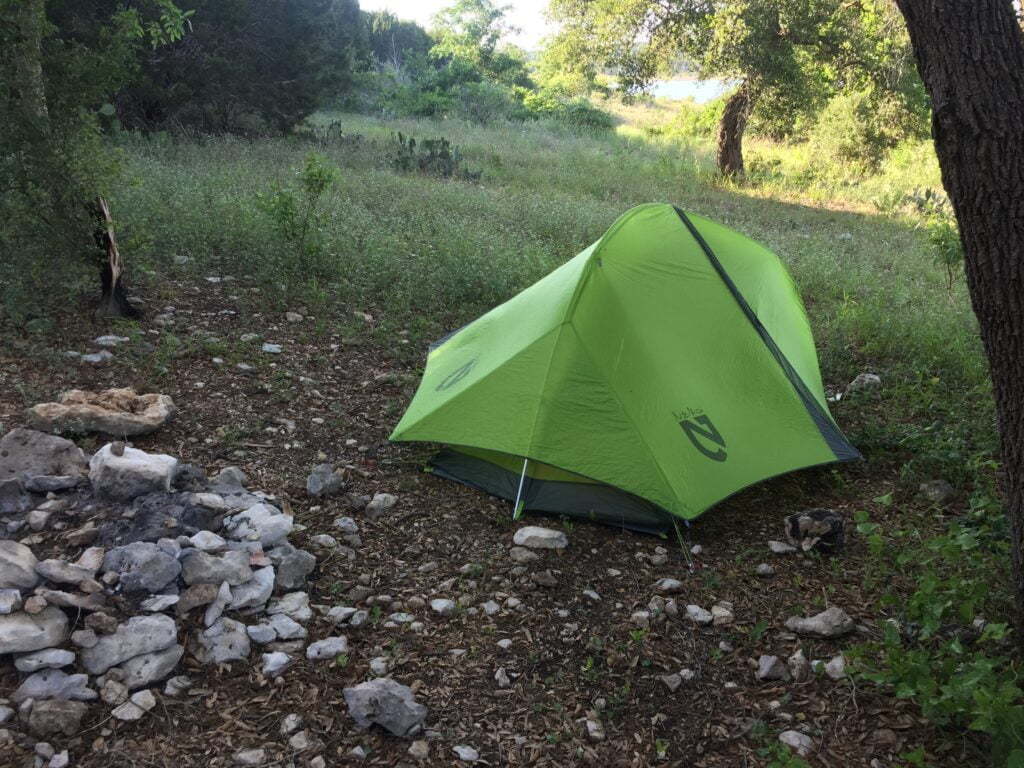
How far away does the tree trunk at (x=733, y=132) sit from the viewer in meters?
14.6

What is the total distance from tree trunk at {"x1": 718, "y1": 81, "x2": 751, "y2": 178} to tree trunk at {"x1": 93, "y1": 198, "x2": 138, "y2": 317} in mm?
11872

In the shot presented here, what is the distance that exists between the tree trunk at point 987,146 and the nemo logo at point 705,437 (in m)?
1.35

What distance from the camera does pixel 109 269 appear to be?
5.28 m

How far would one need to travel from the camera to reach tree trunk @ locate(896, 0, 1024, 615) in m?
2.39

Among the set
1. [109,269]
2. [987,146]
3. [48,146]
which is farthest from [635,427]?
[48,146]

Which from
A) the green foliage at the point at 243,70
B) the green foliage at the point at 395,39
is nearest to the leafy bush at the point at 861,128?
the green foliage at the point at 243,70

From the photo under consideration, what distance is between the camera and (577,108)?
23578mm

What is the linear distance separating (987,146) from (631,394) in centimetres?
181

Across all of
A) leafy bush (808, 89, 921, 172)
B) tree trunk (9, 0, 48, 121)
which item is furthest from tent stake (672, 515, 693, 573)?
leafy bush (808, 89, 921, 172)

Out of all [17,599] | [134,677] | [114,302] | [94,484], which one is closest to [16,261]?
[114,302]

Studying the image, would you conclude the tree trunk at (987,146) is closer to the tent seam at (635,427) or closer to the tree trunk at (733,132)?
the tent seam at (635,427)

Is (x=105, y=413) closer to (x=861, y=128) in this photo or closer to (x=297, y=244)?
(x=297, y=244)

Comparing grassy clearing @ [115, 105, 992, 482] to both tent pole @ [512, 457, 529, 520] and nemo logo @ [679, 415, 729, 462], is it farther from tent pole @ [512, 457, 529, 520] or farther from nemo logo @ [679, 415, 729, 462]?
tent pole @ [512, 457, 529, 520]

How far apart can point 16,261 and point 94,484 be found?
267cm
